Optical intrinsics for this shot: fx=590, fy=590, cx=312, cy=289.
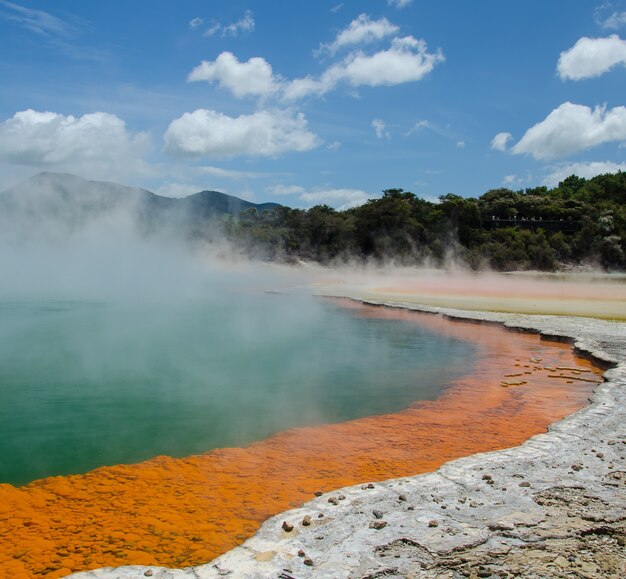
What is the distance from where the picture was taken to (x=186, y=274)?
3812 cm

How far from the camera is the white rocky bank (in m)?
3.19

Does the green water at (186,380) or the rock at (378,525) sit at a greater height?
the rock at (378,525)

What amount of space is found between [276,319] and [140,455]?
420 inches

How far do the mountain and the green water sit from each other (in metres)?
26.2

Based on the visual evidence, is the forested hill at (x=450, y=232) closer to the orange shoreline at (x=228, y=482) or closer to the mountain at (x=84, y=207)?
the mountain at (x=84, y=207)

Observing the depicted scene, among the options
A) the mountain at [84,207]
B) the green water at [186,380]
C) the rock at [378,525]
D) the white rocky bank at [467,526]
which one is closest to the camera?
the white rocky bank at [467,526]

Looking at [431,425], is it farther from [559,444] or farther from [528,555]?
[528,555]

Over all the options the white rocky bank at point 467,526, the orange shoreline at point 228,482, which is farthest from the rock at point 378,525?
the orange shoreline at point 228,482

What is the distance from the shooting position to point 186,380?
898 centimetres

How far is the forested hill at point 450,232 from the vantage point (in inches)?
1649

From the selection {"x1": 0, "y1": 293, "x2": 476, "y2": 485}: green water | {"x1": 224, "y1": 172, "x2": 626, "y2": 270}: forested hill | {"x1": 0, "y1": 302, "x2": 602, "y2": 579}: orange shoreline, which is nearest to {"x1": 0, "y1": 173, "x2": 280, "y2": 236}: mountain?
{"x1": 224, "y1": 172, "x2": 626, "y2": 270}: forested hill

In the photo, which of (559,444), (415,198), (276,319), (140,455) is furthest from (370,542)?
(415,198)

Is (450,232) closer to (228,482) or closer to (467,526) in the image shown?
(228,482)

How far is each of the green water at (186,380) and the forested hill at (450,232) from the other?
1064 inches
